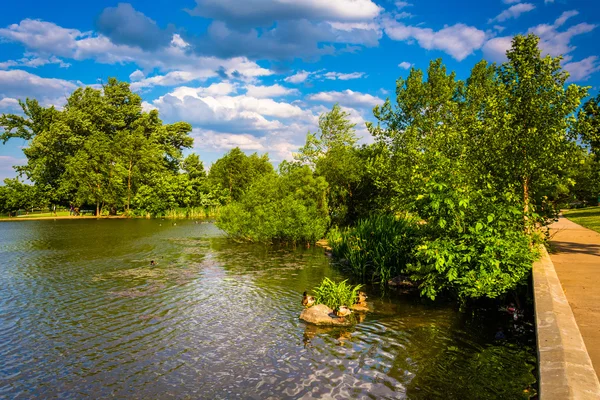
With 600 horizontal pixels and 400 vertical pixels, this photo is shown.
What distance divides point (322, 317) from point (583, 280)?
8.20 m

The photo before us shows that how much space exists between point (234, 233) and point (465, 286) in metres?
27.0

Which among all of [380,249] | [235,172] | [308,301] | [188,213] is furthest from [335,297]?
[235,172]

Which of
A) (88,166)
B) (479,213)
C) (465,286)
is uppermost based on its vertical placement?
(88,166)

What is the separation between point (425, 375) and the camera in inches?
383

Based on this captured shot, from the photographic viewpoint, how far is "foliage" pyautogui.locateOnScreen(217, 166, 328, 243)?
100ft

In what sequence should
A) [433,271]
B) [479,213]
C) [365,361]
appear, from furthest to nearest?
[433,271], [479,213], [365,361]

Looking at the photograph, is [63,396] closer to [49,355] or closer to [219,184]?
[49,355]

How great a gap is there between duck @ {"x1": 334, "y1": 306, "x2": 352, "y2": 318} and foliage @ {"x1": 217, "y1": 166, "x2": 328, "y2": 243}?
15608mm

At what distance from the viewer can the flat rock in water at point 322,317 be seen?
13.7m

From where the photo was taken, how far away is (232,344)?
11906 mm

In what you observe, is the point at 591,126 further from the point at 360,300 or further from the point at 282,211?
the point at 282,211

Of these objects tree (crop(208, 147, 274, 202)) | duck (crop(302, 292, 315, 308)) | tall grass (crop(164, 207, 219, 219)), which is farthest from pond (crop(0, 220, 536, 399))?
tree (crop(208, 147, 274, 202))

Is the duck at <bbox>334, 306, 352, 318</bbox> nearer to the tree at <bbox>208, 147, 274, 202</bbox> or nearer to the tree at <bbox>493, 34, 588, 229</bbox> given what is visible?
the tree at <bbox>493, 34, 588, 229</bbox>

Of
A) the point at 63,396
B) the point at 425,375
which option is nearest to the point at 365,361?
the point at 425,375
